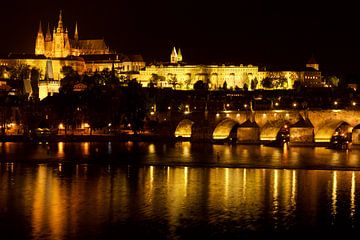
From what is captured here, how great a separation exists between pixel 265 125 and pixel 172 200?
26.0m

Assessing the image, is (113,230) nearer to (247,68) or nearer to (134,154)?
(134,154)

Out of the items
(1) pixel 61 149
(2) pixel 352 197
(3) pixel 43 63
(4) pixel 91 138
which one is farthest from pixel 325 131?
(3) pixel 43 63

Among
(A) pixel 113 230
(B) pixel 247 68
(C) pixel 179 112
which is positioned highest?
(B) pixel 247 68

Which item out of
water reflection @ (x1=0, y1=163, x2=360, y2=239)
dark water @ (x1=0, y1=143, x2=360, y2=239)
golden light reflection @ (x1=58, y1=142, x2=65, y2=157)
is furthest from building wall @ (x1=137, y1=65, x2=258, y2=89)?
water reflection @ (x1=0, y1=163, x2=360, y2=239)

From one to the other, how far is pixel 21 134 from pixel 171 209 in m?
37.6

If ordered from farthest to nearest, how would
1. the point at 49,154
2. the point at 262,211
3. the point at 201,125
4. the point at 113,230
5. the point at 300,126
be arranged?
the point at 201,125
the point at 300,126
the point at 49,154
the point at 262,211
the point at 113,230

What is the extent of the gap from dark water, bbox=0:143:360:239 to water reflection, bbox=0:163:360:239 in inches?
1.2

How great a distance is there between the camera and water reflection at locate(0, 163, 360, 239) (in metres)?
24.1

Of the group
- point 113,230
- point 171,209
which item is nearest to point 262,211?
point 171,209

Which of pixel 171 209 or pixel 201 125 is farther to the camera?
pixel 201 125

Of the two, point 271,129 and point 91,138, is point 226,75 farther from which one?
point 271,129

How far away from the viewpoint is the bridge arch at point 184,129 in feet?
196

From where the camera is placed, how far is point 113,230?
23.5 meters

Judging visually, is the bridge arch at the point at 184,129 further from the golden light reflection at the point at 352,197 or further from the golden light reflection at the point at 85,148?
the golden light reflection at the point at 352,197
